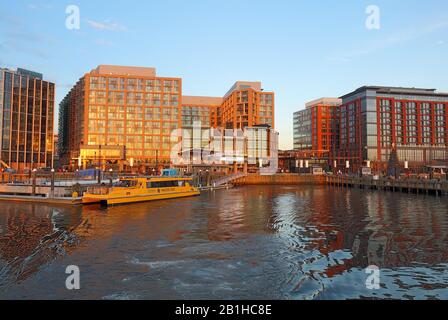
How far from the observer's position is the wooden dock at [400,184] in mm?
67463

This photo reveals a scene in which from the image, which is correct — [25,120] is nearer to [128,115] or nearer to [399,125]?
[128,115]

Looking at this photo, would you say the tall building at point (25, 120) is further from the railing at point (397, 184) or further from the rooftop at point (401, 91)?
the rooftop at point (401, 91)

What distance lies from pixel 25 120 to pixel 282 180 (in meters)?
126

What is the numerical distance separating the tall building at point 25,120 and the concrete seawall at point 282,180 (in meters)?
97.3

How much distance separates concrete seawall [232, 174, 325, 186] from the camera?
126 m

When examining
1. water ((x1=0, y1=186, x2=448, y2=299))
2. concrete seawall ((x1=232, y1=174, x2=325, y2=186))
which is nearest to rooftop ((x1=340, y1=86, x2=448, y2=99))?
concrete seawall ((x1=232, y1=174, x2=325, y2=186))

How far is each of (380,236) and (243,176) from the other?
95931 mm

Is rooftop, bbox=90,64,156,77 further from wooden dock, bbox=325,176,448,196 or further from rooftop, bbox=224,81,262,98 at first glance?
wooden dock, bbox=325,176,448,196

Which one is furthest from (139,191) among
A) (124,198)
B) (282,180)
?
(282,180)

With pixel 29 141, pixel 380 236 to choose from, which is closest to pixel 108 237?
pixel 380 236

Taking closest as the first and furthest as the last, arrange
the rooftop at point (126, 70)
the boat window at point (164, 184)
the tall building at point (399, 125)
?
1. the boat window at point (164, 184)
2. the rooftop at point (126, 70)
3. the tall building at point (399, 125)

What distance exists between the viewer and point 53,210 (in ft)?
136

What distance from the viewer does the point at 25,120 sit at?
167 meters

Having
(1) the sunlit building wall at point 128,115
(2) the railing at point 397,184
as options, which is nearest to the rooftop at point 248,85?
(1) the sunlit building wall at point 128,115
